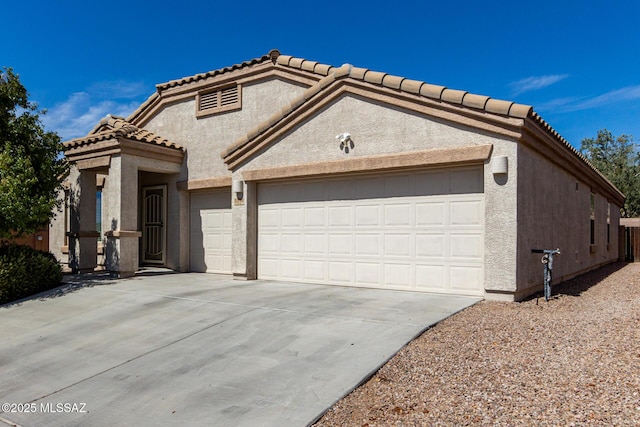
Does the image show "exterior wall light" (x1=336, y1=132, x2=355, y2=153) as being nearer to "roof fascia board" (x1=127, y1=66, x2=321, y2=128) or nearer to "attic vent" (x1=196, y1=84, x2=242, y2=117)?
"roof fascia board" (x1=127, y1=66, x2=321, y2=128)

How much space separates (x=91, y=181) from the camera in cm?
1267

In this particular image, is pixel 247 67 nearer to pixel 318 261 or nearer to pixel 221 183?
pixel 221 183

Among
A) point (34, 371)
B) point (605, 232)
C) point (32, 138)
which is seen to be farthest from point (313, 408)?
point (605, 232)

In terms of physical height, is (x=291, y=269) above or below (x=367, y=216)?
below

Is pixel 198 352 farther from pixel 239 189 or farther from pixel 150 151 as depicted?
pixel 150 151

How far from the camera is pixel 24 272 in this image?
31.0 feet

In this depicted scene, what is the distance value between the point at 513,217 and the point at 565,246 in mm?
4383

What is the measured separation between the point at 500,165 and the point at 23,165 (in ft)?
32.2

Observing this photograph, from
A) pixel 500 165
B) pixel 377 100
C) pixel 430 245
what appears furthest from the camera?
pixel 377 100

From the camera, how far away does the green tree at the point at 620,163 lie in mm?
33406

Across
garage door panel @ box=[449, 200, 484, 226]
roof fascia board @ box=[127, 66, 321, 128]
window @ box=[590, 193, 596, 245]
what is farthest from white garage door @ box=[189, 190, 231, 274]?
window @ box=[590, 193, 596, 245]

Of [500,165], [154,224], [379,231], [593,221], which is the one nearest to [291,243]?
[379,231]

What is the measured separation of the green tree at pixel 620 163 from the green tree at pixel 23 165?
1316 inches

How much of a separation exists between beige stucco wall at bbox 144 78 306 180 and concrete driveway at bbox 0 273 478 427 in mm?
4851
